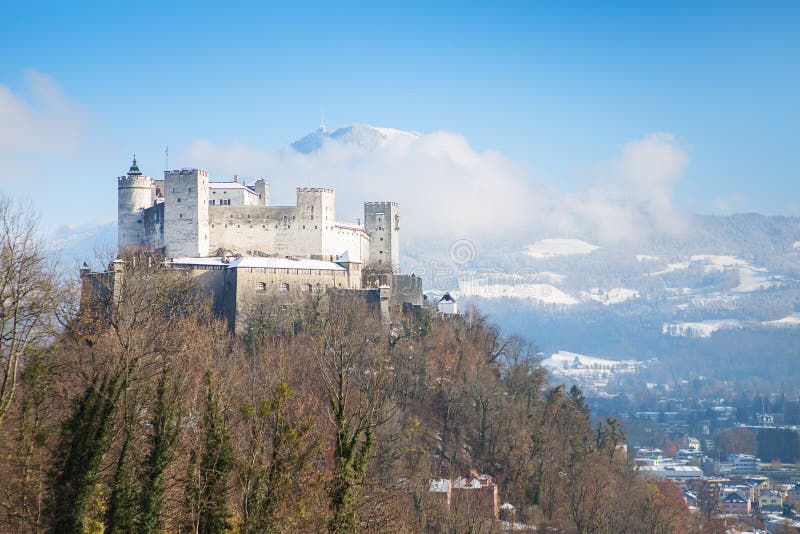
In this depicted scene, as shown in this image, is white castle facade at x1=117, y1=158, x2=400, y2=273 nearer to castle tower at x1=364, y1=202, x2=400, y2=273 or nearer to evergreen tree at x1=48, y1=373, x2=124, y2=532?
castle tower at x1=364, y1=202, x2=400, y2=273

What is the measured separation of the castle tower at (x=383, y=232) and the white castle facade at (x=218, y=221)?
21.5ft

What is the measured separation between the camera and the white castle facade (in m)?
76.5

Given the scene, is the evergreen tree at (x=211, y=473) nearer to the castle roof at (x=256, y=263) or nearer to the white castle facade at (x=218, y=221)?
the castle roof at (x=256, y=263)

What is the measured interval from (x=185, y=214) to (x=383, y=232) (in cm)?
2147

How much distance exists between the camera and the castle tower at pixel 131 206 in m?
78.2

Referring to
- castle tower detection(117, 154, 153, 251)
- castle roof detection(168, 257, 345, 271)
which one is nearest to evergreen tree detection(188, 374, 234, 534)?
castle roof detection(168, 257, 345, 271)

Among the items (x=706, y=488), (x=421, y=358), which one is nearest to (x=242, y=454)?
(x=421, y=358)

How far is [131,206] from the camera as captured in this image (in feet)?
258

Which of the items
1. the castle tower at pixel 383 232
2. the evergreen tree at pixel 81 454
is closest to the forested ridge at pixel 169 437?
the evergreen tree at pixel 81 454

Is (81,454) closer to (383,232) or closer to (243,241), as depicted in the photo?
(243,241)

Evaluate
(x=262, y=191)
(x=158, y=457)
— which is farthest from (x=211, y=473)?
(x=262, y=191)

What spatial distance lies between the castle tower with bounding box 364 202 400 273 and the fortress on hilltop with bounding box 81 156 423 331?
5.18 meters

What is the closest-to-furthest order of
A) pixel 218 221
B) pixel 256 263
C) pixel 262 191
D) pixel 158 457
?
pixel 158 457, pixel 256 263, pixel 218 221, pixel 262 191

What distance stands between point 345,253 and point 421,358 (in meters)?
12.8
